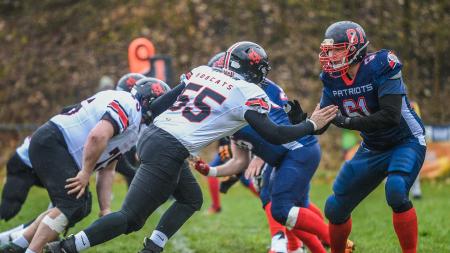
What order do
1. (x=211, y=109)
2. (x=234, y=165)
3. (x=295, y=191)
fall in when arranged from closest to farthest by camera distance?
(x=211, y=109) → (x=295, y=191) → (x=234, y=165)

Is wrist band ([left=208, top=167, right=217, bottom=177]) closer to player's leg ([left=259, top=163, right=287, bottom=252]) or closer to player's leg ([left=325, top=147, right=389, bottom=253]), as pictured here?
player's leg ([left=259, top=163, right=287, bottom=252])

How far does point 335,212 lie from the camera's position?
5.14 m

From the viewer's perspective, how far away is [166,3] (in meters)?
17.0

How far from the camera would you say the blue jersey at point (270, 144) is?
5.64 meters

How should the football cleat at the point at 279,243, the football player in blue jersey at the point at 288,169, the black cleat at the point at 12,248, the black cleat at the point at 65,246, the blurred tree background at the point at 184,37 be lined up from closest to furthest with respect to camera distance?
1. the black cleat at the point at 65,246
2. the football player in blue jersey at the point at 288,169
3. the black cleat at the point at 12,248
4. the football cleat at the point at 279,243
5. the blurred tree background at the point at 184,37

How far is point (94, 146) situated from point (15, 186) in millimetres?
1784

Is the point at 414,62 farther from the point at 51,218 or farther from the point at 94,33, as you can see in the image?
the point at 51,218

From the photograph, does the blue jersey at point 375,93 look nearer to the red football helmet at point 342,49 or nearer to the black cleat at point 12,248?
the red football helmet at point 342,49

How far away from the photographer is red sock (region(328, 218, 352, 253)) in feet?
17.0

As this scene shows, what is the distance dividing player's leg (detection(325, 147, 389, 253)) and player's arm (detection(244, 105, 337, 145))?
45 centimetres

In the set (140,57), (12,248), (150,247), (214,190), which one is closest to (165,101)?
(150,247)

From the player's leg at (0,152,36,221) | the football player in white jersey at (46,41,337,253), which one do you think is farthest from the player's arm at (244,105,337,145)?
the player's leg at (0,152,36,221)

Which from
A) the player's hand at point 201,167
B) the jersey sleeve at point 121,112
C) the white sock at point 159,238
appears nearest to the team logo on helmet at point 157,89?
the jersey sleeve at point 121,112

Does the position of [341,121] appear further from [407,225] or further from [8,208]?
[8,208]
